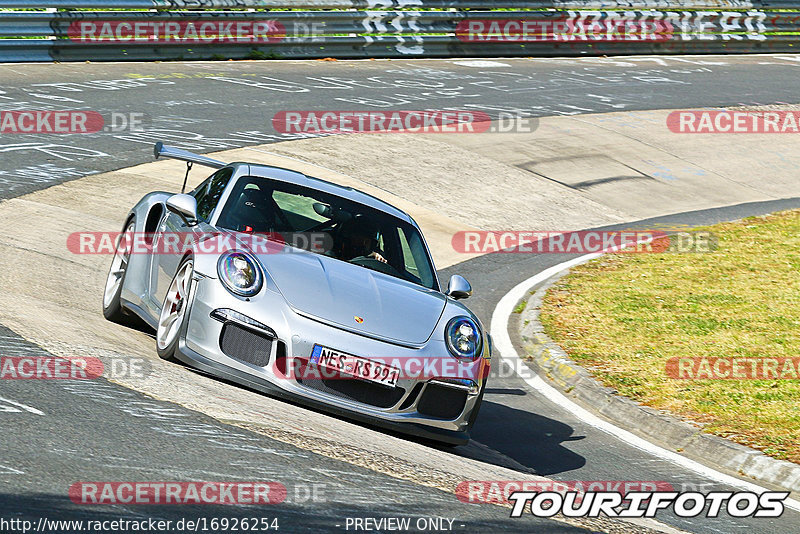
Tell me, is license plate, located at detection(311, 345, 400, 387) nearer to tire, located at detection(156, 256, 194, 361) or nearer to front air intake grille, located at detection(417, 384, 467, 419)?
front air intake grille, located at detection(417, 384, 467, 419)

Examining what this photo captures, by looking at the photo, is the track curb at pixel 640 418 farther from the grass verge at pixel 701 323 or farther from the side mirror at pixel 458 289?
the side mirror at pixel 458 289

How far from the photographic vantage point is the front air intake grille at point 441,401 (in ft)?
21.7

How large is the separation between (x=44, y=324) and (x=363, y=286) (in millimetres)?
2032

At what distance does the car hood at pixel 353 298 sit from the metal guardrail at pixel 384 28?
42.8 ft

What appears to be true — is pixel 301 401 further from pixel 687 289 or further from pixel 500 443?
pixel 687 289

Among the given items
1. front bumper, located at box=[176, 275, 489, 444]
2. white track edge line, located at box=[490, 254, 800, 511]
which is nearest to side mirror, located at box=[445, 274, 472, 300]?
front bumper, located at box=[176, 275, 489, 444]

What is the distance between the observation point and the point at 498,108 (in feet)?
64.9

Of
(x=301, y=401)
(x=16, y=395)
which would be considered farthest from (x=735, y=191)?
(x=16, y=395)

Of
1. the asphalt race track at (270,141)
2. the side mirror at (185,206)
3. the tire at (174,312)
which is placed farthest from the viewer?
the side mirror at (185,206)

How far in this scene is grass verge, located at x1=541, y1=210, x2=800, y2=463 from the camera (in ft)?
27.0

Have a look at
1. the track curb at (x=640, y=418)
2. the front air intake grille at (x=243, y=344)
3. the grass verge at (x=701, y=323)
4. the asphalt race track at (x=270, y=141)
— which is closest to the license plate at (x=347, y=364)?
the front air intake grille at (x=243, y=344)

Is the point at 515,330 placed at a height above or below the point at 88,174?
below

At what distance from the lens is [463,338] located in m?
6.93

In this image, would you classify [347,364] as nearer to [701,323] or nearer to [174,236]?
[174,236]
